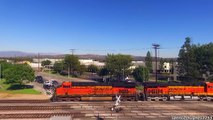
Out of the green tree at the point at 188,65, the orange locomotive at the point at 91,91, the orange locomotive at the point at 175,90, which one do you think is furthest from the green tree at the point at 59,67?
the orange locomotive at the point at 175,90

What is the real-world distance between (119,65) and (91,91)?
43757 mm

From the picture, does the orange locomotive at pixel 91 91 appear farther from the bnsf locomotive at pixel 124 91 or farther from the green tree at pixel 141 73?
the green tree at pixel 141 73

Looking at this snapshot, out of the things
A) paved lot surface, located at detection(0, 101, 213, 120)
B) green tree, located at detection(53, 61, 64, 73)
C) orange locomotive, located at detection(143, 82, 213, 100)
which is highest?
green tree, located at detection(53, 61, 64, 73)

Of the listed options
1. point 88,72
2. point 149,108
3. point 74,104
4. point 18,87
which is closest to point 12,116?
point 74,104

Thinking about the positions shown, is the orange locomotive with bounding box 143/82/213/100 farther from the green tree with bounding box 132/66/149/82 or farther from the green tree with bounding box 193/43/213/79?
the green tree with bounding box 193/43/213/79

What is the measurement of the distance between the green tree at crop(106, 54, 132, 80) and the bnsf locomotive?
40.2 metres

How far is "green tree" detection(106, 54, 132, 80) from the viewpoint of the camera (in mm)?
92062

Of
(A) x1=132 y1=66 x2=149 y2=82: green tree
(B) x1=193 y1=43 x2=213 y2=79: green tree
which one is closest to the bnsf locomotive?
(A) x1=132 y1=66 x2=149 y2=82: green tree

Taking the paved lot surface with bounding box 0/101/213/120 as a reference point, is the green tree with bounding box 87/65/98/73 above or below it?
above

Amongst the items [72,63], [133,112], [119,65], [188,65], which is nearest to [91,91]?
[133,112]

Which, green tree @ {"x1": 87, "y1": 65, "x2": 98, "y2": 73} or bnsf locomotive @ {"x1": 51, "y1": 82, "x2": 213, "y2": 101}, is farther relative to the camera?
green tree @ {"x1": 87, "y1": 65, "x2": 98, "y2": 73}

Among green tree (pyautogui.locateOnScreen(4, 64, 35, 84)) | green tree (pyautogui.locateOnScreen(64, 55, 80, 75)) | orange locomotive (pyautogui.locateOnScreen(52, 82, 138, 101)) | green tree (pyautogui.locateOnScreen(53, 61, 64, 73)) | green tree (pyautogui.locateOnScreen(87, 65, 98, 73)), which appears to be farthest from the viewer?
green tree (pyautogui.locateOnScreen(87, 65, 98, 73))

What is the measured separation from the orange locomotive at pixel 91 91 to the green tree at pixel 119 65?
41540 millimetres

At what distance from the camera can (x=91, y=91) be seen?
1934 inches
